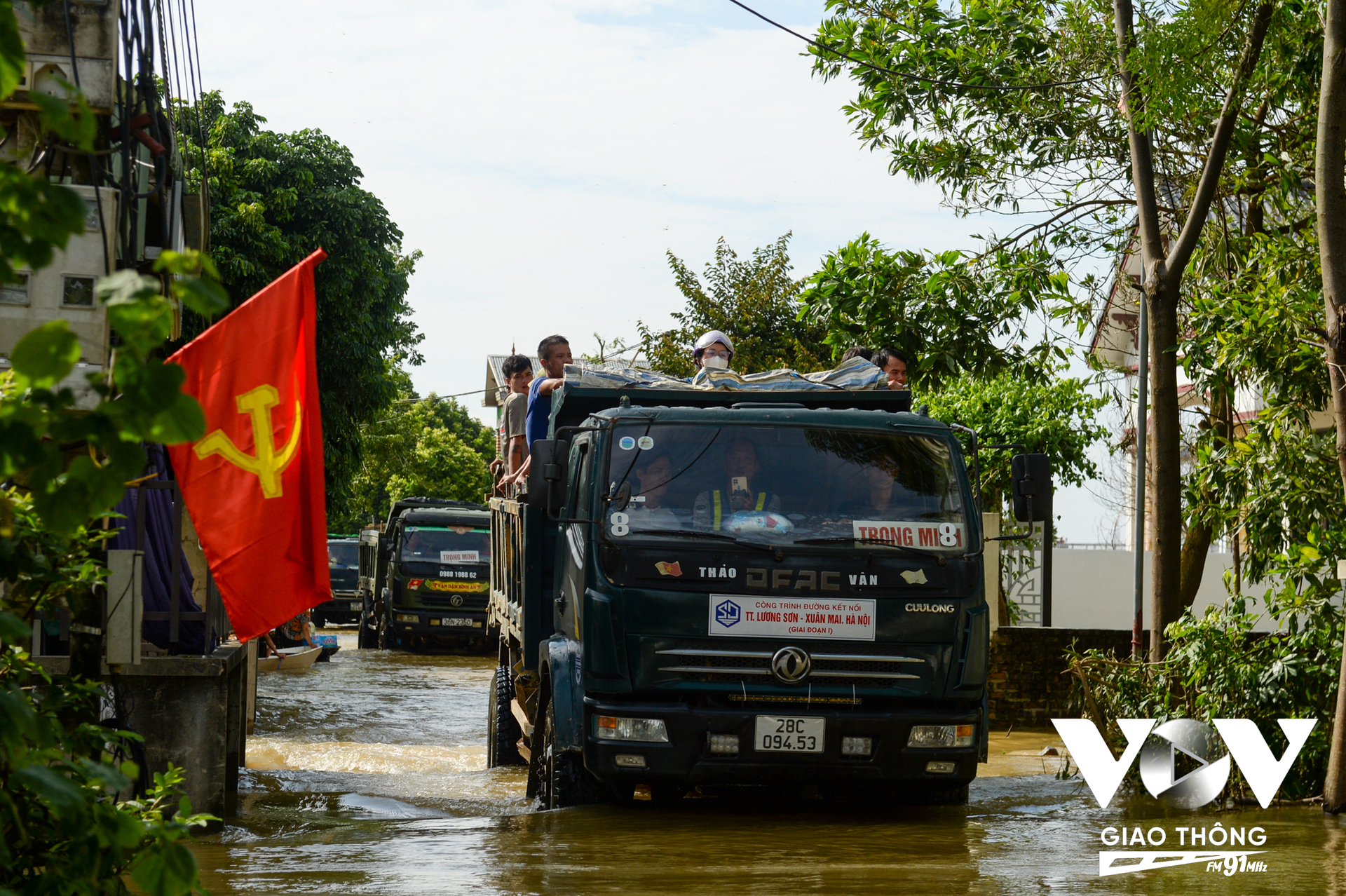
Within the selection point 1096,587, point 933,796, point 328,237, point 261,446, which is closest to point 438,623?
point 328,237

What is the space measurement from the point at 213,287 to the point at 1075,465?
19.8 metres

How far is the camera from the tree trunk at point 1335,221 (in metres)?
7.70

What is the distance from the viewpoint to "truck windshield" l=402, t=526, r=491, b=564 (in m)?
24.3

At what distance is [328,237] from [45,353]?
811 inches

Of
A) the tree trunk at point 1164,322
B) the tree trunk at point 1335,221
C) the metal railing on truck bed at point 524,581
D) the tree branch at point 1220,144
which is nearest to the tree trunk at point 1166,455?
the tree trunk at point 1164,322

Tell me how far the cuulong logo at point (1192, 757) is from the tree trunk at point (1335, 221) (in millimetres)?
327

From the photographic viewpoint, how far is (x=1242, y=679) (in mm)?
8445

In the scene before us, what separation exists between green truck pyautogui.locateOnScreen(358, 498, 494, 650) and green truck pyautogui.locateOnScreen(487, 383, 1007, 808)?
17.1 meters

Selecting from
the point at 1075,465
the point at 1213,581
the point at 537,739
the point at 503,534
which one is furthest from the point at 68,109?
the point at 1213,581

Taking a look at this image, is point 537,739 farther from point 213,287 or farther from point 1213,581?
point 1213,581

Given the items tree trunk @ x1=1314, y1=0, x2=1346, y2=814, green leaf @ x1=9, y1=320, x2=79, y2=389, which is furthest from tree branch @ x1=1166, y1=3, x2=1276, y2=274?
green leaf @ x1=9, y1=320, x2=79, y2=389

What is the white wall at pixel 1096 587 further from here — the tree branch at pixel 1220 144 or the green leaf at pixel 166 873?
the green leaf at pixel 166 873

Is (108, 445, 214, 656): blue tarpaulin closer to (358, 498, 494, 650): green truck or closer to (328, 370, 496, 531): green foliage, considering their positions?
(358, 498, 494, 650): green truck

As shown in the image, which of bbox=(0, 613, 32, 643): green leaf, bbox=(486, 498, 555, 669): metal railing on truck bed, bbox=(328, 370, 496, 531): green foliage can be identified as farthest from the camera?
bbox=(328, 370, 496, 531): green foliage
